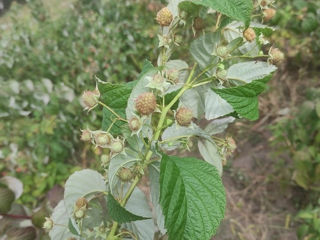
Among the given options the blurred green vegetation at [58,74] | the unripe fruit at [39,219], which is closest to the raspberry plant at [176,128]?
the unripe fruit at [39,219]

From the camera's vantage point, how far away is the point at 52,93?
1.83 metres

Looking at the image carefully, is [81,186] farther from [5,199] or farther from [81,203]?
[5,199]

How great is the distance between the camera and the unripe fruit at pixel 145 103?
47cm

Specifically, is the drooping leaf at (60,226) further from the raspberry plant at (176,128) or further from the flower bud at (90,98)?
the flower bud at (90,98)

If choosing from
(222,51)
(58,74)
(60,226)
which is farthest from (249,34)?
(58,74)

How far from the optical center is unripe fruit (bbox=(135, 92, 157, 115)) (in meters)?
0.47

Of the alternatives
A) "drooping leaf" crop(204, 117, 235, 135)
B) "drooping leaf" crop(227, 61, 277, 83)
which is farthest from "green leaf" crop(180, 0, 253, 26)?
"drooping leaf" crop(204, 117, 235, 135)

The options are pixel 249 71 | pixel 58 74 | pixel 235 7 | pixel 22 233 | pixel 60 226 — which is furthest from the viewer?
pixel 58 74

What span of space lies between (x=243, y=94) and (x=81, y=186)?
0.35 metres

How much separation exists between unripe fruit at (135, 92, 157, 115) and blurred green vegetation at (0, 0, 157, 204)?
132 centimetres

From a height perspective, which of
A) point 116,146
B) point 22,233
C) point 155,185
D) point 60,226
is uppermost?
point 116,146

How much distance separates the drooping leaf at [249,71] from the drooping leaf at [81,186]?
317 mm

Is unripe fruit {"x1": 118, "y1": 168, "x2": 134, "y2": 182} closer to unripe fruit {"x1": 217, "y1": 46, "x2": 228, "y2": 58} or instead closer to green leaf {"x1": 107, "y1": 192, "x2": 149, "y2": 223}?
green leaf {"x1": 107, "y1": 192, "x2": 149, "y2": 223}

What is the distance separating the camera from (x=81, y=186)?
2.10ft
